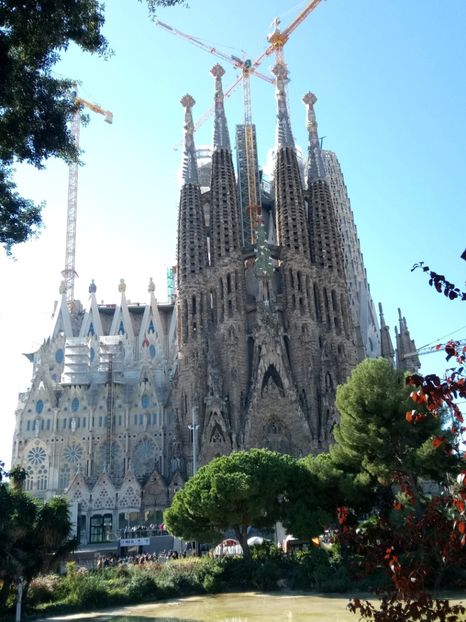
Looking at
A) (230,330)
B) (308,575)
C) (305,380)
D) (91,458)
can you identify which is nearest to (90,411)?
(91,458)

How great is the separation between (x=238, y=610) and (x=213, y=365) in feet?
103

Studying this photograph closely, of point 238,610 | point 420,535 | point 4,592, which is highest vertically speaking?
point 420,535

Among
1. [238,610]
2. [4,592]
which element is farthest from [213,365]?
[238,610]

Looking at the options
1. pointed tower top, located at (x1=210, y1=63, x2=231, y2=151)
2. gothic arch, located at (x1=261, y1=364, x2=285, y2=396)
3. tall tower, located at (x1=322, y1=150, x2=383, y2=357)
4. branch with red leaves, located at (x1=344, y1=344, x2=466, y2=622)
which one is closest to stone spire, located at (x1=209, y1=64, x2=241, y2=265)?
pointed tower top, located at (x1=210, y1=63, x2=231, y2=151)

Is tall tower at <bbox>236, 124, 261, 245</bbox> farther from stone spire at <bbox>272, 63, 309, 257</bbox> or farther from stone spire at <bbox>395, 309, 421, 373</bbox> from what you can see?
stone spire at <bbox>395, 309, 421, 373</bbox>

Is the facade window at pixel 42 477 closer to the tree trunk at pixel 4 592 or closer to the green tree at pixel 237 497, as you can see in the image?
the green tree at pixel 237 497

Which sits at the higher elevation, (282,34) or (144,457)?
(282,34)

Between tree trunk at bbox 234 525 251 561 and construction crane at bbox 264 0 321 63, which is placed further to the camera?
construction crane at bbox 264 0 321 63

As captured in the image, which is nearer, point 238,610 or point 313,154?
point 238,610

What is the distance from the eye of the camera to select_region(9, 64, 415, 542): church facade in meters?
47.9

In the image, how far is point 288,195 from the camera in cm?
5600

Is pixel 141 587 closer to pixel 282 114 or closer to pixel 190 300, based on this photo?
pixel 190 300

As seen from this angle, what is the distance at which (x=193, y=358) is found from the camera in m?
50.1

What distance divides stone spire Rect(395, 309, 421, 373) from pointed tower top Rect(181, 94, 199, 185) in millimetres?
26009
